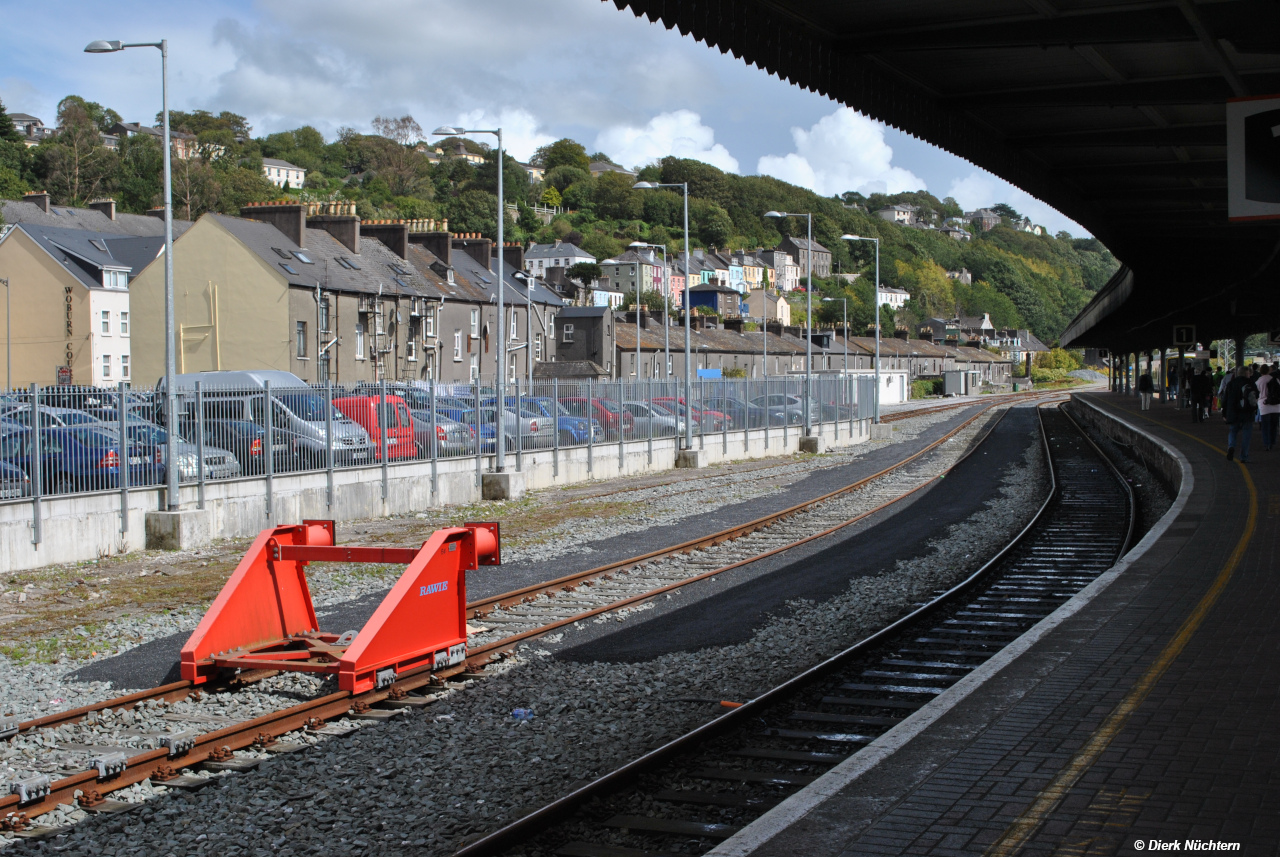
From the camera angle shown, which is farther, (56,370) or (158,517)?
(56,370)

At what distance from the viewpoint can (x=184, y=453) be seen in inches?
706

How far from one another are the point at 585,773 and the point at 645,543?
398 inches

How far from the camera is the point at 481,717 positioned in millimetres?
7871

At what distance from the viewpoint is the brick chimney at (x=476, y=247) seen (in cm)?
6500

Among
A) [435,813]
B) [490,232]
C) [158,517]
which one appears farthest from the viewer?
[490,232]

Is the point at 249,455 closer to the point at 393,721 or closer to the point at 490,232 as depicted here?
the point at 393,721

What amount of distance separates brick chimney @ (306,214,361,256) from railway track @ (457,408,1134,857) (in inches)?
1751

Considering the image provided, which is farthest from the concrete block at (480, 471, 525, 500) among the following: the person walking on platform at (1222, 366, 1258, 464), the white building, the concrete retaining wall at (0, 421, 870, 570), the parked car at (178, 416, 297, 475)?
the white building

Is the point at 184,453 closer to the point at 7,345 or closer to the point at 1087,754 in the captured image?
the point at 1087,754

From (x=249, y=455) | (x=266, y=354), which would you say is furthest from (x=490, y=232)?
(x=249, y=455)

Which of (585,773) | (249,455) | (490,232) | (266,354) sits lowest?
(585,773)

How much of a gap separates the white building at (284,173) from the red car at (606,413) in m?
151

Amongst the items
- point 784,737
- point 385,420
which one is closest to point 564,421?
point 385,420

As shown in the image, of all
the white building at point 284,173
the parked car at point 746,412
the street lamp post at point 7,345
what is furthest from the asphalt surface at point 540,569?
the white building at point 284,173
